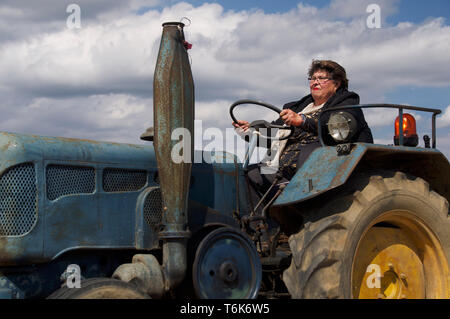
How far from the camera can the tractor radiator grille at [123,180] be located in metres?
3.59

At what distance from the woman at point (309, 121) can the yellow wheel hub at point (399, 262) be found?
0.73m

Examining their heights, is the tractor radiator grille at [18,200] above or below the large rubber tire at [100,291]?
above

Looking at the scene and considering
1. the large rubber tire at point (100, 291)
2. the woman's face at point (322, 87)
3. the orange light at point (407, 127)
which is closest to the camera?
the large rubber tire at point (100, 291)

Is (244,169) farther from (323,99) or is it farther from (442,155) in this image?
(442,155)

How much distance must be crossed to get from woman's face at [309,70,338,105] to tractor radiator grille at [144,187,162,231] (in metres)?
1.81

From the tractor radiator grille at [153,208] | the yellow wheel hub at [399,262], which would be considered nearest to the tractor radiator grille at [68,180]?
the tractor radiator grille at [153,208]

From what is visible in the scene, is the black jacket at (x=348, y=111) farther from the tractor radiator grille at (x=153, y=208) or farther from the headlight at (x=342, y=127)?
the tractor radiator grille at (x=153, y=208)

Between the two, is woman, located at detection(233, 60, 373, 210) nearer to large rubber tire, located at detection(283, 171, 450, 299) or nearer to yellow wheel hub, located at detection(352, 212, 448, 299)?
large rubber tire, located at detection(283, 171, 450, 299)

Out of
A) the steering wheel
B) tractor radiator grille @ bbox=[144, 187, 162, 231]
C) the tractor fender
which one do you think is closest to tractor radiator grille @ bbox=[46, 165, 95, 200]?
tractor radiator grille @ bbox=[144, 187, 162, 231]

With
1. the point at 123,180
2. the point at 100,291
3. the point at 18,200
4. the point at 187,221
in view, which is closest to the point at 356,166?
the point at 187,221

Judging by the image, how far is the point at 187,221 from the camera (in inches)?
139

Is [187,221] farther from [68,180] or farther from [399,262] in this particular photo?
[399,262]
